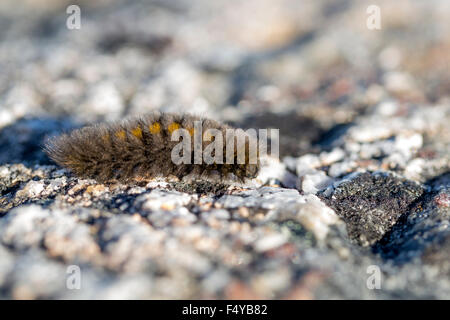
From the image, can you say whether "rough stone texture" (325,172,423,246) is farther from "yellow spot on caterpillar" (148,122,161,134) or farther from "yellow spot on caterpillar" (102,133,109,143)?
"yellow spot on caterpillar" (102,133,109,143)

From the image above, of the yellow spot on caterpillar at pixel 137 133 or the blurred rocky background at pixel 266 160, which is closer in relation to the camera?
the blurred rocky background at pixel 266 160

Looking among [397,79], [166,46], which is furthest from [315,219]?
[166,46]

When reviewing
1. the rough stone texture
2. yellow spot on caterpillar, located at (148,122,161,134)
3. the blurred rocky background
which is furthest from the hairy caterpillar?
the rough stone texture

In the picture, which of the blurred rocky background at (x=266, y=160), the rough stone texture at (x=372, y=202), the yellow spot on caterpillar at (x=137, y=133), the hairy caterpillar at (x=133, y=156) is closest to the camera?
the blurred rocky background at (x=266, y=160)

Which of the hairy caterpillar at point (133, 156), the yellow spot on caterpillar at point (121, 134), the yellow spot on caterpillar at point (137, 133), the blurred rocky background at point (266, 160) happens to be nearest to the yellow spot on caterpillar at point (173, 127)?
the hairy caterpillar at point (133, 156)

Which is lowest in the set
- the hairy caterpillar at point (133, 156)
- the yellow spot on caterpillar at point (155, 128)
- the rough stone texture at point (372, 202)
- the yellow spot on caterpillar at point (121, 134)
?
the rough stone texture at point (372, 202)

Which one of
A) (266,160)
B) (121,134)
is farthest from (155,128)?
(266,160)

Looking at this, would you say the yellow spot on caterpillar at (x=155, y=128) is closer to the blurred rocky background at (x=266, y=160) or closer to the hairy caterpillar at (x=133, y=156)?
the hairy caterpillar at (x=133, y=156)

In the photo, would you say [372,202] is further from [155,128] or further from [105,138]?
[105,138]
